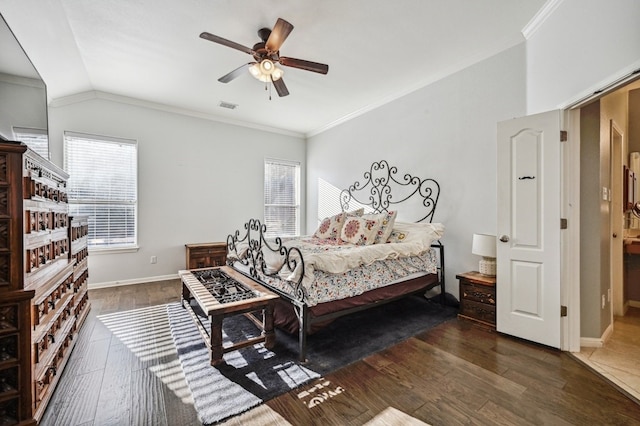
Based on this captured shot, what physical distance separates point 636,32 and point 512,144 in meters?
1.12

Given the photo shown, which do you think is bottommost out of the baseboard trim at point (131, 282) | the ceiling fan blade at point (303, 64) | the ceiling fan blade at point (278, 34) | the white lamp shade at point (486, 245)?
the baseboard trim at point (131, 282)

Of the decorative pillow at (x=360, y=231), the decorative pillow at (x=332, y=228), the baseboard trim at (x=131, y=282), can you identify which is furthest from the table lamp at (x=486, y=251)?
the baseboard trim at (x=131, y=282)

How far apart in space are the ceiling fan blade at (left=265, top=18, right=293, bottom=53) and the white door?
2.18 meters

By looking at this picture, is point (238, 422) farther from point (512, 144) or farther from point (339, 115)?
point (339, 115)

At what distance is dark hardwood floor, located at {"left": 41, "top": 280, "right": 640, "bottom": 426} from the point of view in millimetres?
1601

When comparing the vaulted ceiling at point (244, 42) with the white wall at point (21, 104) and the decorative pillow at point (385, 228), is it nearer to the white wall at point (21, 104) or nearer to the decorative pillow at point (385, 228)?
the white wall at point (21, 104)

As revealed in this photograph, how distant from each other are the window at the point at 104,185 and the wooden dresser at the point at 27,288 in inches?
107

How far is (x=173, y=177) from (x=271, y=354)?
378 centimetres

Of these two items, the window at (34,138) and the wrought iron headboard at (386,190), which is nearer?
the window at (34,138)

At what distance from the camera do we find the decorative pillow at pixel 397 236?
3396mm

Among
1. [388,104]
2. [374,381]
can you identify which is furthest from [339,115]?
[374,381]

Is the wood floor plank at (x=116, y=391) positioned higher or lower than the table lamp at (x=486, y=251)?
lower

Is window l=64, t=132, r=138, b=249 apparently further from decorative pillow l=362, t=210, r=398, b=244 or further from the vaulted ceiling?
decorative pillow l=362, t=210, r=398, b=244

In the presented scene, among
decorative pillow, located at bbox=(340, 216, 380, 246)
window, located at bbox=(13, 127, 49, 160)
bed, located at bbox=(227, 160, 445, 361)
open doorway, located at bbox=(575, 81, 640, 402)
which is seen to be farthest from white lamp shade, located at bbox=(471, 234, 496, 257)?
window, located at bbox=(13, 127, 49, 160)
